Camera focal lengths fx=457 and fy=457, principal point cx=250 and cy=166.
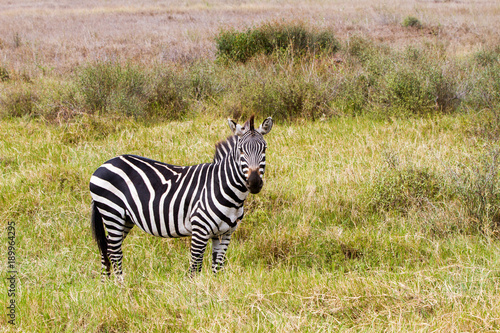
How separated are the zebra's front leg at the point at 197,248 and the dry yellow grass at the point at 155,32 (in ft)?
30.8

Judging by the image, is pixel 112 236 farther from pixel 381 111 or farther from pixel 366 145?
pixel 381 111

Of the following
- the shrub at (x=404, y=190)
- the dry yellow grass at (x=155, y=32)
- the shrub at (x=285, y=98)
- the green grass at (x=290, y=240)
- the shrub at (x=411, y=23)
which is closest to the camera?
the green grass at (x=290, y=240)

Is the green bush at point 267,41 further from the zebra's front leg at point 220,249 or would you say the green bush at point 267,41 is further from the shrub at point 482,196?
the zebra's front leg at point 220,249

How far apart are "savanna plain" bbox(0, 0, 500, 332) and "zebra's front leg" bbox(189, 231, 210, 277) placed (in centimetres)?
19

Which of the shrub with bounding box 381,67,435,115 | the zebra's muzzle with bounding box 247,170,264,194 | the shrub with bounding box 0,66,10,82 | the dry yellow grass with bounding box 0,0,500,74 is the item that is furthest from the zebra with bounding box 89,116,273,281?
the shrub with bounding box 0,66,10,82

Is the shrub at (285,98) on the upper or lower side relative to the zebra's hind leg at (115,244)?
upper

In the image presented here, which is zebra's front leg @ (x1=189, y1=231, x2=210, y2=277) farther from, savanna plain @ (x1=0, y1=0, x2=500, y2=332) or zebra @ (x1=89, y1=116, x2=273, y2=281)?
savanna plain @ (x1=0, y1=0, x2=500, y2=332)

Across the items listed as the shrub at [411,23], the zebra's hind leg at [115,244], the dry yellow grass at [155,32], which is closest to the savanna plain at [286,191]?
the zebra's hind leg at [115,244]

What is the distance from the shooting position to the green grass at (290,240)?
10.5 ft

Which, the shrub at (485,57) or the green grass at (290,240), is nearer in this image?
the green grass at (290,240)

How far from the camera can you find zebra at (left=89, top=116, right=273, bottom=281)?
365 cm

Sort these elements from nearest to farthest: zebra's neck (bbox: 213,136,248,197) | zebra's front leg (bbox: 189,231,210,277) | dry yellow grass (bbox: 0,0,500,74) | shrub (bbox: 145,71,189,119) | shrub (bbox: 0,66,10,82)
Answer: zebra's neck (bbox: 213,136,248,197)
zebra's front leg (bbox: 189,231,210,277)
shrub (bbox: 145,71,189,119)
shrub (bbox: 0,66,10,82)
dry yellow grass (bbox: 0,0,500,74)

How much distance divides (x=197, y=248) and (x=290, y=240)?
124 cm

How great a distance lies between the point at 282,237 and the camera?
4629 mm
